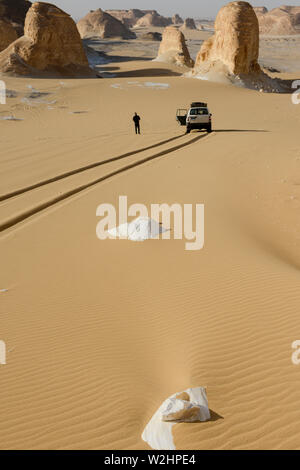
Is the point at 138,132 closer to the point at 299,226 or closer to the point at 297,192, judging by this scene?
the point at 297,192

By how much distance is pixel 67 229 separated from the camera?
30.7 ft

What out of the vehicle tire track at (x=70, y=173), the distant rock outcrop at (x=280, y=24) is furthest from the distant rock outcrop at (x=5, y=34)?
the distant rock outcrop at (x=280, y=24)

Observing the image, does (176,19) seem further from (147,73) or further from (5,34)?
(147,73)

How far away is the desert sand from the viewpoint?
3750 millimetres

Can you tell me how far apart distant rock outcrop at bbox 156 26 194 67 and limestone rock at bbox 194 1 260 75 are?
51.8ft

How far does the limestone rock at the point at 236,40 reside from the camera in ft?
132

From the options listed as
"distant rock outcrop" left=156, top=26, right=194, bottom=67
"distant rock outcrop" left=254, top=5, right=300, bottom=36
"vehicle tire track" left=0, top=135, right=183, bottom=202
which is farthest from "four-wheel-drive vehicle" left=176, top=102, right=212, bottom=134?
"distant rock outcrop" left=254, top=5, right=300, bottom=36

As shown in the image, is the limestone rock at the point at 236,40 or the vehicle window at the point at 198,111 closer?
the vehicle window at the point at 198,111

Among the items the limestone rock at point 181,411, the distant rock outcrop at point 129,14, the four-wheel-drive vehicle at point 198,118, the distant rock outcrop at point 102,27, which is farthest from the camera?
the distant rock outcrop at point 129,14

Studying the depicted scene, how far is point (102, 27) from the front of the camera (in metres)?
106

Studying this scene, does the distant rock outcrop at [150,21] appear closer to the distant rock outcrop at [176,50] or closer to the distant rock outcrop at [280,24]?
the distant rock outcrop at [280,24]

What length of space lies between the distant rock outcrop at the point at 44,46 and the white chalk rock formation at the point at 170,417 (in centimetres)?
4285
